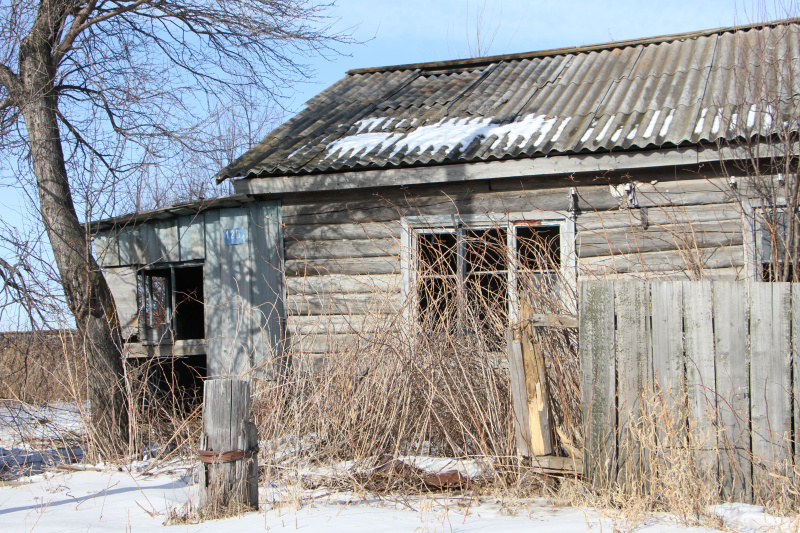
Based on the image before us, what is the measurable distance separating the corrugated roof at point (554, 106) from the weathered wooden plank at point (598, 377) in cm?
275

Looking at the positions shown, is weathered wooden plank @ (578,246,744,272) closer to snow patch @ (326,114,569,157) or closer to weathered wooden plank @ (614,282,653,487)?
snow patch @ (326,114,569,157)

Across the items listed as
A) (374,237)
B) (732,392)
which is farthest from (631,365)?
(374,237)

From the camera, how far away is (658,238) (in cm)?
614

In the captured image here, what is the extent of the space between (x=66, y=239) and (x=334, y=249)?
8.60 feet

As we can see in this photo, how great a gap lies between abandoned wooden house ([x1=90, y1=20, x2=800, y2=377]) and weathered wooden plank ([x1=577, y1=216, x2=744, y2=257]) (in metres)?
0.02

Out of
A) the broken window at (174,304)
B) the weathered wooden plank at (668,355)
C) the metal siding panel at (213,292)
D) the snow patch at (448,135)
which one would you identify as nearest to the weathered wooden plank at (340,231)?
the snow patch at (448,135)

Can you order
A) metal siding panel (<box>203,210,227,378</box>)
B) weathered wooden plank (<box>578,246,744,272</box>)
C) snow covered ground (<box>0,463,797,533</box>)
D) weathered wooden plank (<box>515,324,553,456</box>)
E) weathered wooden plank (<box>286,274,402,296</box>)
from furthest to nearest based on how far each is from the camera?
metal siding panel (<box>203,210,227,378</box>) → weathered wooden plank (<box>286,274,402,296</box>) → weathered wooden plank (<box>578,246,744,272</box>) → weathered wooden plank (<box>515,324,553,456</box>) → snow covered ground (<box>0,463,797,533</box>)

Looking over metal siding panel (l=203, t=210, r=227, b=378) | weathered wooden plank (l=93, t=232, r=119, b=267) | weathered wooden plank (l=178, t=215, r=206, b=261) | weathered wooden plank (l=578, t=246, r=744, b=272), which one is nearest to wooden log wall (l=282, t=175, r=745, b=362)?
weathered wooden plank (l=578, t=246, r=744, b=272)

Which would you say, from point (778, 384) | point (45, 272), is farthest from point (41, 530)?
point (778, 384)

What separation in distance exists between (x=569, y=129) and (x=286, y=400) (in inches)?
157

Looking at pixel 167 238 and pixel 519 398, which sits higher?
pixel 167 238

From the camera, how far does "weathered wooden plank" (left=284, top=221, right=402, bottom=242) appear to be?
22.8 feet

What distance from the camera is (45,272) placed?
19.3 feet

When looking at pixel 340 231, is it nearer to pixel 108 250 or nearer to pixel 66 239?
pixel 66 239
